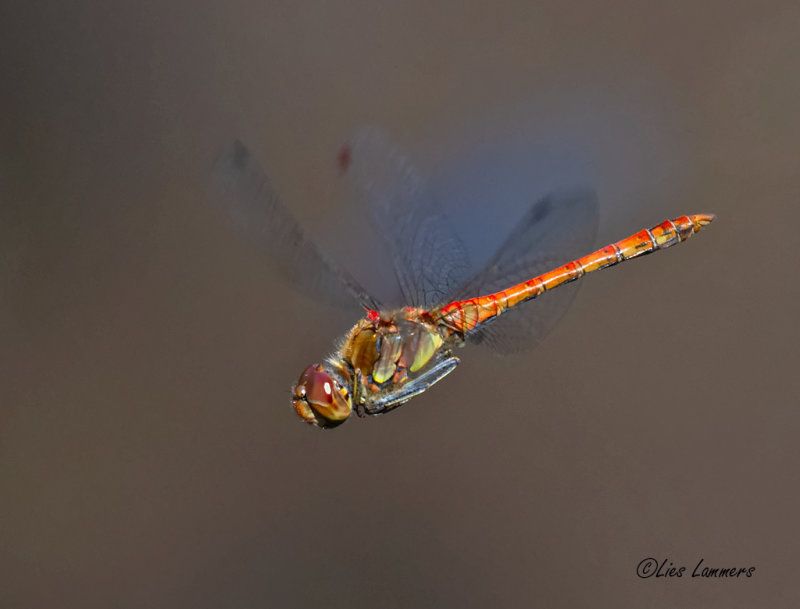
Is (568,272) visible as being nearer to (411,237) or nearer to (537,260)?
(537,260)

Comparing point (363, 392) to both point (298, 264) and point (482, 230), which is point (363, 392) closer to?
point (298, 264)

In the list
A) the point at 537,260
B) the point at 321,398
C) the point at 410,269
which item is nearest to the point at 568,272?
the point at 537,260

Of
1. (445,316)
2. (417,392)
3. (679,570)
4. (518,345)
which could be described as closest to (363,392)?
(417,392)

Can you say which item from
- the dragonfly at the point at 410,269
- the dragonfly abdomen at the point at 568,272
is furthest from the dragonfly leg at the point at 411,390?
the dragonfly abdomen at the point at 568,272

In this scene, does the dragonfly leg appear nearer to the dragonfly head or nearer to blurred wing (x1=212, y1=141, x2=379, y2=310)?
the dragonfly head

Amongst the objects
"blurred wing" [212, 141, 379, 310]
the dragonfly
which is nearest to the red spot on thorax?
the dragonfly

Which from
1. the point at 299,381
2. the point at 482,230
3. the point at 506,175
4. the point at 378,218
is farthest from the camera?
the point at 506,175

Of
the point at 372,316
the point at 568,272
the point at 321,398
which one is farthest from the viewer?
the point at 568,272
